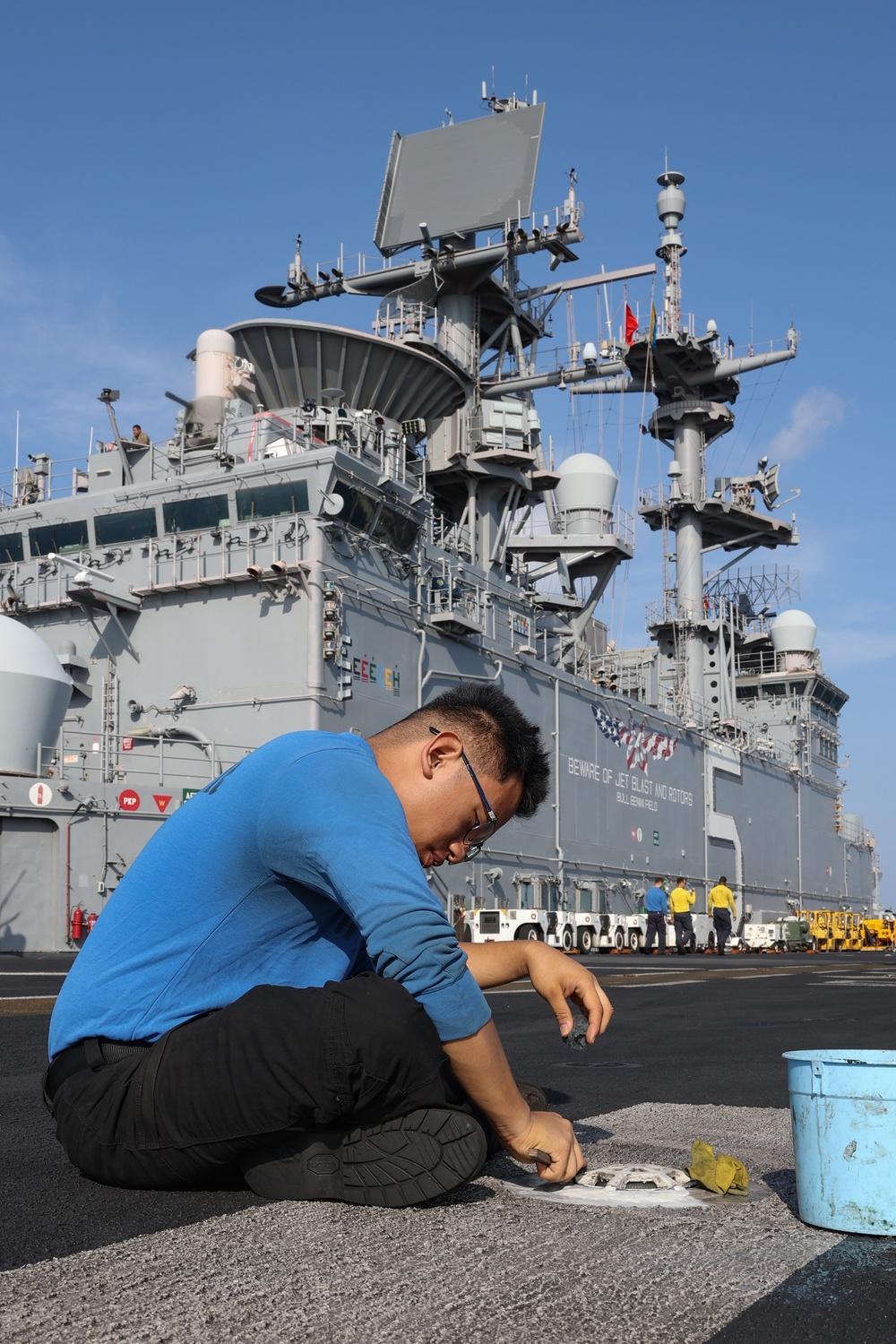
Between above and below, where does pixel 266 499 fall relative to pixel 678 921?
above

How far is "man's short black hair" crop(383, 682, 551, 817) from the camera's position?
2.87 metres

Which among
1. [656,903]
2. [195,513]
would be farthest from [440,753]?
[656,903]

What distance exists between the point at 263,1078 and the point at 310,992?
21cm

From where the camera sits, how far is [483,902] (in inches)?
1179

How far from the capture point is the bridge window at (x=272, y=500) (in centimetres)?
2559

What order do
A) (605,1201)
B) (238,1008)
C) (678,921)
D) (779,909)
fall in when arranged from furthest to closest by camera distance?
1. (779,909)
2. (678,921)
3. (605,1201)
4. (238,1008)

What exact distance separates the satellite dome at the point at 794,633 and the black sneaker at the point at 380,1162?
54.5m

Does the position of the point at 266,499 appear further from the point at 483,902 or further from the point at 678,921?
the point at 678,921

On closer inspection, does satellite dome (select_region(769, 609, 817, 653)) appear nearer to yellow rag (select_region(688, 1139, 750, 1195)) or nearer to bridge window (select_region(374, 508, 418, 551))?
bridge window (select_region(374, 508, 418, 551))

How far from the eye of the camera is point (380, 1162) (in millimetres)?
2822

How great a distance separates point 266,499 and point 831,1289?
24647 mm

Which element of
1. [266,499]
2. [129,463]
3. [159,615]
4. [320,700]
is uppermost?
[129,463]

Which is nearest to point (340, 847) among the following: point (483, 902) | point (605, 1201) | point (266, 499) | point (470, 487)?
point (605, 1201)

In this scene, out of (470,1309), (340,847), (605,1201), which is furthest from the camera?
(605,1201)
